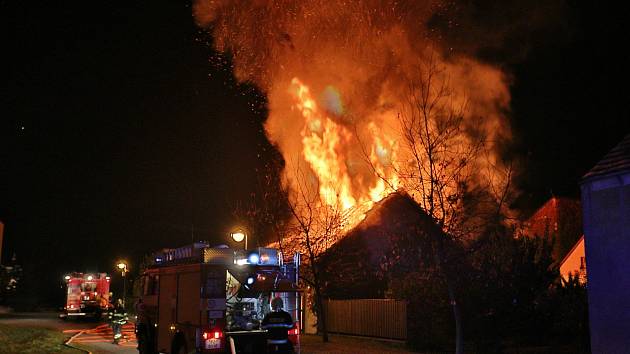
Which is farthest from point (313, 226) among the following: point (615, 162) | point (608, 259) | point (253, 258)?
point (615, 162)

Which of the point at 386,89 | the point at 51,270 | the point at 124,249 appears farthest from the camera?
the point at 51,270

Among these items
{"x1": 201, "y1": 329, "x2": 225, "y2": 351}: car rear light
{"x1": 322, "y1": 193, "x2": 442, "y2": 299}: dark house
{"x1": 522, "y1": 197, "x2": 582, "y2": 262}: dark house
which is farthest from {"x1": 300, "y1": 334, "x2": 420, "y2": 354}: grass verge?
{"x1": 522, "y1": 197, "x2": 582, "y2": 262}: dark house

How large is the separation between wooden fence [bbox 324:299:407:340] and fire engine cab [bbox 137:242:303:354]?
6965 mm

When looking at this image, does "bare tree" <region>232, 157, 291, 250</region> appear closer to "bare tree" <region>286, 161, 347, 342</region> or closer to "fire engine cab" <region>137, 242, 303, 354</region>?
"bare tree" <region>286, 161, 347, 342</region>

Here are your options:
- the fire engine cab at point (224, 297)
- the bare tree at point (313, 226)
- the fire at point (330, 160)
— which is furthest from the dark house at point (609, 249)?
the fire at point (330, 160)

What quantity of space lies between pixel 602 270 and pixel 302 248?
11.5 m

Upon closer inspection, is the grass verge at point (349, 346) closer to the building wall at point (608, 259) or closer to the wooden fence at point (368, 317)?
the wooden fence at point (368, 317)

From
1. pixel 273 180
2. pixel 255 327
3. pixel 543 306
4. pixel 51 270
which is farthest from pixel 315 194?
pixel 51 270

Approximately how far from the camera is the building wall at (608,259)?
1216 centimetres

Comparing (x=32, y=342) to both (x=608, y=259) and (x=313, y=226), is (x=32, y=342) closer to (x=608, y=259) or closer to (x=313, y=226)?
(x=313, y=226)

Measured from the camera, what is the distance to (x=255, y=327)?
11508 mm

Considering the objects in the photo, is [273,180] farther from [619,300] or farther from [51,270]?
[51,270]

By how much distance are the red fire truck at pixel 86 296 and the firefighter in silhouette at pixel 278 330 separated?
25.0 m

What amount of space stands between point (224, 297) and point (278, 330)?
116 cm
